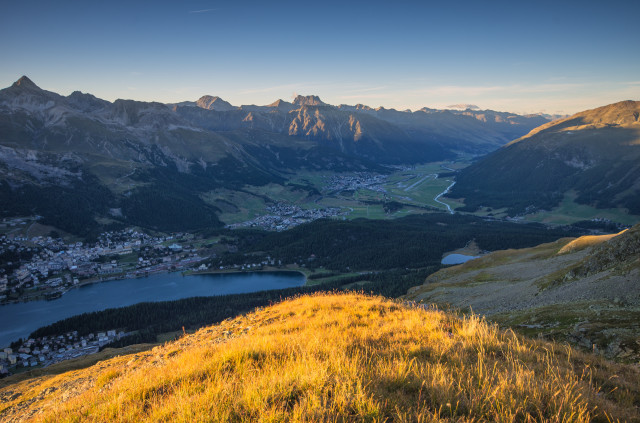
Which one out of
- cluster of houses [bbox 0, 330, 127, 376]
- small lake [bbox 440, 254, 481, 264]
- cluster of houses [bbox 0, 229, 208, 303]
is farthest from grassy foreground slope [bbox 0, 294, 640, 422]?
cluster of houses [bbox 0, 229, 208, 303]

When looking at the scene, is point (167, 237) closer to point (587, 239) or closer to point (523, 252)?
point (523, 252)

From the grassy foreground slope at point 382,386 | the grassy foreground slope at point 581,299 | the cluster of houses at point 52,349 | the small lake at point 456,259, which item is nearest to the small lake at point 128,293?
the cluster of houses at point 52,349

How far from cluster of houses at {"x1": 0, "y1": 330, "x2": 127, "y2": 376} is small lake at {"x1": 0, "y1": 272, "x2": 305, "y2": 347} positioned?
575 inches

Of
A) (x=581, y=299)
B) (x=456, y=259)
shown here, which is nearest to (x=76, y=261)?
(x=456, y=259)

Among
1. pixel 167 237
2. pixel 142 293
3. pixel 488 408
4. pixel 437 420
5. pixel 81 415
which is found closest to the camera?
pixel 437 420

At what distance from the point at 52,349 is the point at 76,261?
272 feet

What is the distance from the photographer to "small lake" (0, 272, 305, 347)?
9606 cm

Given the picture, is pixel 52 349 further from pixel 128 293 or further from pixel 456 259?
pixel 456 259

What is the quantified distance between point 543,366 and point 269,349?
265 inches

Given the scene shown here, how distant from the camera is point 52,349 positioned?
245 ft

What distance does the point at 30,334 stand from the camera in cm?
8450

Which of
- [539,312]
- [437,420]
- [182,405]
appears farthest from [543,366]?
[539,312]

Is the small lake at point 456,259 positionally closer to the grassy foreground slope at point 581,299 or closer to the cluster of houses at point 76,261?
the grassy foreground slope at point 581,299

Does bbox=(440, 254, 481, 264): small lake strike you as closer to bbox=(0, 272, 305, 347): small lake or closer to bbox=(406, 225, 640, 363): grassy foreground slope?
bbox=(0, 272, 305, 347): small lake
